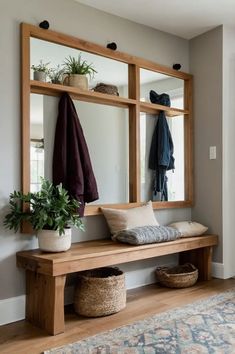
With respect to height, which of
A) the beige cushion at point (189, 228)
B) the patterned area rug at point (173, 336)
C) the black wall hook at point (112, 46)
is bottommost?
the patterned area rug at point (173, 336)

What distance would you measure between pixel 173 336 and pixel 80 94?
189 cm

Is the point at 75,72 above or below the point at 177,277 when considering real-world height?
above

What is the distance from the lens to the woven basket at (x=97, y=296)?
2.49 m

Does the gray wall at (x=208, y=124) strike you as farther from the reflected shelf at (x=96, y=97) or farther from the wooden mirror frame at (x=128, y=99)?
the reflected shelf at (x=96, y=97)

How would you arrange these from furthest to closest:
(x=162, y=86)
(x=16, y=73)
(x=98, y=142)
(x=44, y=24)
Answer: (x=162, y=86) < (x=98, y=142) < (x=44, y=24) < (x=16, y=73)

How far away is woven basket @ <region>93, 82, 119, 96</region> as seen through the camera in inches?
121

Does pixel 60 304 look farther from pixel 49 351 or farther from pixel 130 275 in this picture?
pixel 130 275

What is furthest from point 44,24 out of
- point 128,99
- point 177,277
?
point 177,277

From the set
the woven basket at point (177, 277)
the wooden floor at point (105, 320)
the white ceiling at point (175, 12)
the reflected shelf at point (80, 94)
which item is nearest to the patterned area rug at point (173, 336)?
the wooden floor at point (105, 320)

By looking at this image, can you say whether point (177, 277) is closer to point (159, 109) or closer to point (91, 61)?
point (159, 109)

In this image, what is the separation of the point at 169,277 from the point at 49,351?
1.42 metres

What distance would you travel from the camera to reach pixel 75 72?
288cm

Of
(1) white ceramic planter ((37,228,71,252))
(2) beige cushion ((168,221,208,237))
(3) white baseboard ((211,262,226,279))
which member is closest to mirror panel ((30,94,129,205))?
(1) white ceramic planter ((37,228,71,252))

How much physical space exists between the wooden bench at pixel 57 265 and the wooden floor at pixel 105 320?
10 cm
